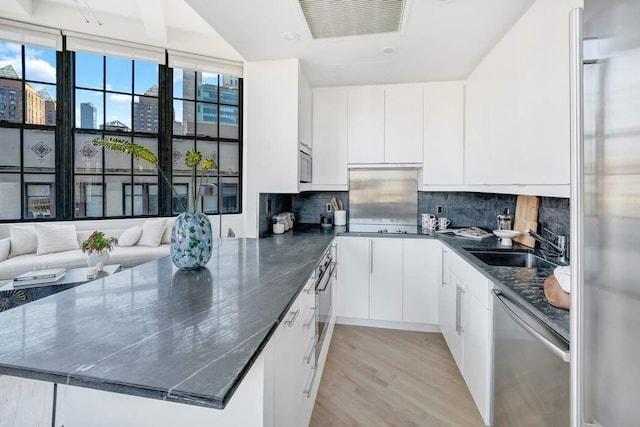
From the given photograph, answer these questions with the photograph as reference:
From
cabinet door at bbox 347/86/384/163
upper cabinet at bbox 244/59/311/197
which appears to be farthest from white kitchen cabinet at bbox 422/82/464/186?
upper cabinet at bbox 244/59/311/197

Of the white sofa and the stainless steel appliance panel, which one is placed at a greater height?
the stainless steel appliance panel

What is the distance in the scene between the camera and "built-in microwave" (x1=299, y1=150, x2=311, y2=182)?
8.77ft

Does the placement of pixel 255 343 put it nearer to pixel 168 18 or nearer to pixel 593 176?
pixel 593 176

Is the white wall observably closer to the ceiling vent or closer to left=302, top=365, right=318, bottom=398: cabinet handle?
the ceiling vent

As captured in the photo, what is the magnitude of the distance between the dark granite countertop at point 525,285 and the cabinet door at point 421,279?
41 cm

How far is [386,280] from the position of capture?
2744mm

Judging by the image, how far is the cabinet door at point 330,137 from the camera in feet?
10.0

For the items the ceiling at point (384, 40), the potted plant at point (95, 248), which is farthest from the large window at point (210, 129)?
the ceiling at point (384, 40)

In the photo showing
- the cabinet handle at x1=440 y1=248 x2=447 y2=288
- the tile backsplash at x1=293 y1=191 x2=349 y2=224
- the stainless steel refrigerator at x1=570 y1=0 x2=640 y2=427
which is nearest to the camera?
the stainless steel refrigerator at x1=570 y1=0 x2=640 y2=427

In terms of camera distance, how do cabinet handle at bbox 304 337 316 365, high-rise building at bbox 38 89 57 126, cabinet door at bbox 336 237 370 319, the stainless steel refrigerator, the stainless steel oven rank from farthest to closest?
high-rise building at bbox 38 89 57 126
cabinet door at bbox 336 237 370 319
the stainless steel oven
cabinet handle at bbox 304 337 316 365
the stainless steel refrigerator

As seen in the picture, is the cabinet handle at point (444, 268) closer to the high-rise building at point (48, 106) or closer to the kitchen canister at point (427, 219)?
the kitchen canister at point (427, 219)

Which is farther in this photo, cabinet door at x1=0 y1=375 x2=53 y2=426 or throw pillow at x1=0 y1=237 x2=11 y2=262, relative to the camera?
throw pillow at x1=0 y1=237 x2=11 y2=262

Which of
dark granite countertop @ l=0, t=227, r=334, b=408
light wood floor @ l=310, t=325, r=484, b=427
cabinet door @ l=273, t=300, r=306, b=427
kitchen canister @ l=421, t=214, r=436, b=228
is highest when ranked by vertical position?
kitchen canister @ l=421, t=214, r=436, b=228

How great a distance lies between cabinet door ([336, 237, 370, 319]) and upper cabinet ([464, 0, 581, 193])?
46.6 inches
